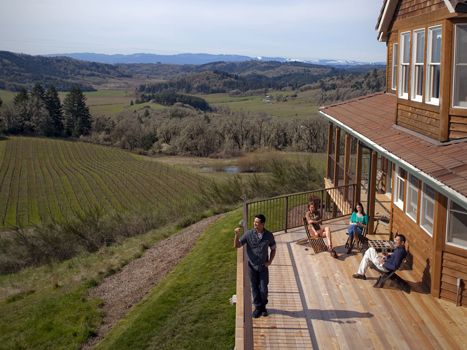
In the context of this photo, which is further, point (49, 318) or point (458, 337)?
point (49, 318)

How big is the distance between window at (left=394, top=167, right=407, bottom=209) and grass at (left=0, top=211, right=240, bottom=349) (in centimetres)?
436

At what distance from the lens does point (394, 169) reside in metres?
12.4

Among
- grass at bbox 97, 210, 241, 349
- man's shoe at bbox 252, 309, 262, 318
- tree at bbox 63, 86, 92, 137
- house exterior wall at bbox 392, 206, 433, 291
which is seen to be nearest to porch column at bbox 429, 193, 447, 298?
house exterior wall at bbox 392, 206, 433, 291

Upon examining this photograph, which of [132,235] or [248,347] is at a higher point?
[248,347]

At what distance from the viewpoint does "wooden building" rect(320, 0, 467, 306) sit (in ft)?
27.2

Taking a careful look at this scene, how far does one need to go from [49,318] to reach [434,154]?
13028 mm

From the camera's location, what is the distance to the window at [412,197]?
10405mm

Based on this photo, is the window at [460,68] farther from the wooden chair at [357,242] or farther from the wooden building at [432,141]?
the wooden chair at [357,242]

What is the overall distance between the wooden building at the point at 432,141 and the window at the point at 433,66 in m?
0.02

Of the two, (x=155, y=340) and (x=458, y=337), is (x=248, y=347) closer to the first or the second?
(x=458, y=337)

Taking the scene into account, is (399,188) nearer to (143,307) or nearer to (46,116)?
(143,307)

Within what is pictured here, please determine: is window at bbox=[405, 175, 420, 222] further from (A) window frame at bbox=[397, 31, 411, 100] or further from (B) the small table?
(A) window frame at bbox=[397, 31, 411, 100]

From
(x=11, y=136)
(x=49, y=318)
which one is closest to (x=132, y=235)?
(x=49, y=318)

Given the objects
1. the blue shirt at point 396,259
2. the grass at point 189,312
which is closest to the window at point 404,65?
the blue shirt at point 396,259
